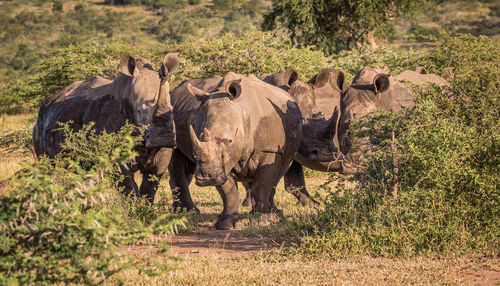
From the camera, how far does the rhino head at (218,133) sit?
8117mm

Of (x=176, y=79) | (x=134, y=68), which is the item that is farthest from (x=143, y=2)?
(x=134, y=68)

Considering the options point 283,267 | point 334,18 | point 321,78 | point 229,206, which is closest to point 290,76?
point 321,78

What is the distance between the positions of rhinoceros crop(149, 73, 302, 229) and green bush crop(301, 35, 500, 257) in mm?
1489

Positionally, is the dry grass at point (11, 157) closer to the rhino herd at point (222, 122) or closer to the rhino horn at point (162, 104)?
the rhino herd at point (222, 122)

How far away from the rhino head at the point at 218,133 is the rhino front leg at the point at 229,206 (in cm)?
43

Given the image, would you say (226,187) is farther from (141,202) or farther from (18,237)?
(18,237)

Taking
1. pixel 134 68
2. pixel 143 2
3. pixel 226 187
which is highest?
pixel 134 68

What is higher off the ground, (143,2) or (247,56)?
(247,56)

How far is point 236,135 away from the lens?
8523 millimetres

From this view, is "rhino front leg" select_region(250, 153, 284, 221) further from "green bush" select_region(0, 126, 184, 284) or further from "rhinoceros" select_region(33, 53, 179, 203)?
"green bush" select_region(0, 126, 184, 284)

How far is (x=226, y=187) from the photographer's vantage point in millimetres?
8875

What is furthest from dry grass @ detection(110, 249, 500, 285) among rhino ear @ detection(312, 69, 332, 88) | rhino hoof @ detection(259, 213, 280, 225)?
rhino ear @ detection(312, 69, 332, 88)

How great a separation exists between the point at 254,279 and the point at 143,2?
8910cm

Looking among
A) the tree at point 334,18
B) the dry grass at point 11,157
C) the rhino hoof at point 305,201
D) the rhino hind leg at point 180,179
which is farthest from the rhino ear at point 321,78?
the tree at point 334,18
